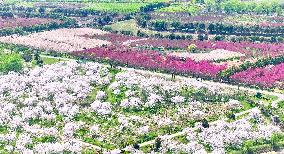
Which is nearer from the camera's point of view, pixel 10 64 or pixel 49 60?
pixel 10 64

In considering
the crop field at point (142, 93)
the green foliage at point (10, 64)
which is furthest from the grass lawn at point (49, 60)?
the green foliage at point (10, 64)

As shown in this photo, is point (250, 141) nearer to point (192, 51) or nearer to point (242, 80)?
point (242, 80)

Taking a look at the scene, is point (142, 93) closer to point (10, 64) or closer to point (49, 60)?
point (10, 64)

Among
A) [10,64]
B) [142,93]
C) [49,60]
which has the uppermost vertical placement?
[10,64]

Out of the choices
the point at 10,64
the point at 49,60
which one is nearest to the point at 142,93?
the point at 10,64

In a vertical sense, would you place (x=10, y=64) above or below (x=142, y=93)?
above

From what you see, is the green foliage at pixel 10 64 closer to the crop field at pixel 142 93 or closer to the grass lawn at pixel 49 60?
the crop field at pixel 142 93

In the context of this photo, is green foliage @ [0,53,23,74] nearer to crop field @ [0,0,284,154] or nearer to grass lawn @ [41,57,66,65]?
crop field @ [0,0,284,154]

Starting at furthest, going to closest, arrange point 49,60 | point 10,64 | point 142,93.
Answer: point 49,60
point 10,64
point 142,93

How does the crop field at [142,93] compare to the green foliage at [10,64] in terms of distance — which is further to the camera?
the green foliage at [10,64]

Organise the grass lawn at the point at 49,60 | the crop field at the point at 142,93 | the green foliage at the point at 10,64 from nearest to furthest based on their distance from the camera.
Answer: the crop field at the point at 142,93 < the green foliage at the point at 10,64 < the grass lawn at the point at 49,60
